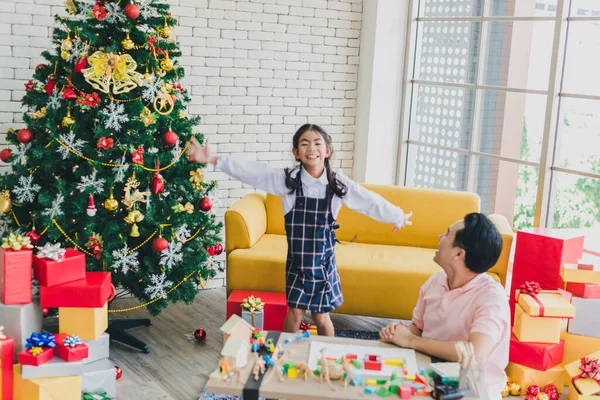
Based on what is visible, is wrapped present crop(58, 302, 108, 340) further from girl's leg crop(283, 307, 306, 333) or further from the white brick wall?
the white brick wall

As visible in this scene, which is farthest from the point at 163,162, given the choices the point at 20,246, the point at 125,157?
the point at 20,246

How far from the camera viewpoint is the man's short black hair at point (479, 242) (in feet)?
8.20

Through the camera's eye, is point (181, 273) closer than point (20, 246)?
No

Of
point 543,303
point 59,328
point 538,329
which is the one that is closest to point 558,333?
point 538,329

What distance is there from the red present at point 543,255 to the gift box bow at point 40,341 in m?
2.50

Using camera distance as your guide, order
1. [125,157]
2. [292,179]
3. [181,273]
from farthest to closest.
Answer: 1. [181,273]
2. [125,157]
3. [292,179]

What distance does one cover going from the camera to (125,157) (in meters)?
3.91

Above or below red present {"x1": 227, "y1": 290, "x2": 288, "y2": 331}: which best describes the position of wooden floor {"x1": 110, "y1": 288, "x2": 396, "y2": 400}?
below

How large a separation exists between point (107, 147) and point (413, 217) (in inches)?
82.0

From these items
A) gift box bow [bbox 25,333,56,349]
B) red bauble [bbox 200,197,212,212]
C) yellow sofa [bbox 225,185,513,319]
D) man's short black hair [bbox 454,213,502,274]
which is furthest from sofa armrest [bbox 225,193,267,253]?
man's short black hair [bbox 454,213,502,274]

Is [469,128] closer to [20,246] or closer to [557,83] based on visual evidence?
[557,83]

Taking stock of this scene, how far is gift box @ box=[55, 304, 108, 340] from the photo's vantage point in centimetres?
347

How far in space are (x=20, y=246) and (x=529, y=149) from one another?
332 centimetres

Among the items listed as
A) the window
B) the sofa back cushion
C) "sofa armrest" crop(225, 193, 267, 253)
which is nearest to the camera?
"sofa armrest" crop(225, 193, 267, 253)
